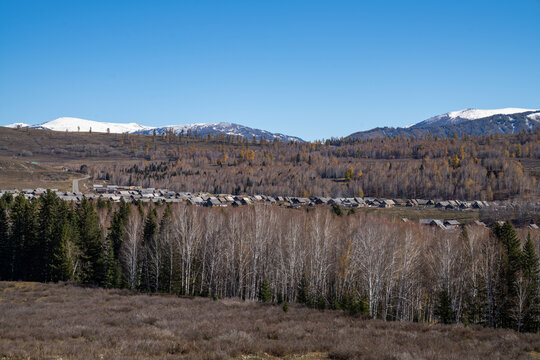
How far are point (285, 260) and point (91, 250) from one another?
23.2 m

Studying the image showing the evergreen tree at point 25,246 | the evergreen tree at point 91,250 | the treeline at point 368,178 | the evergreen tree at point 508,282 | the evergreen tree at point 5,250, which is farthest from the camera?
the treeline at point 368,178

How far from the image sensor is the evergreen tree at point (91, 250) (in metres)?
46.3

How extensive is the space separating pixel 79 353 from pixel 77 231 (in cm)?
3734

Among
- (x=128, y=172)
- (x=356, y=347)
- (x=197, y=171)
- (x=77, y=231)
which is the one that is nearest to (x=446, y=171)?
(x=197, y=171)

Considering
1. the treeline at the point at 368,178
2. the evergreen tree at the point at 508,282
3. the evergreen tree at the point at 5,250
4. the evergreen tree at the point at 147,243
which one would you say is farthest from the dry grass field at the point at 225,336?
the treeline at the point at 368,178

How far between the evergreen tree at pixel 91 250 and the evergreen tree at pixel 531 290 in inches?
1616

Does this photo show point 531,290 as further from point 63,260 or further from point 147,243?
point 63,260

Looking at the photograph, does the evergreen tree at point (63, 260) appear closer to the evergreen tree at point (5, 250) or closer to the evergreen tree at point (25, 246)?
the evergreen tree at point (25, 246)

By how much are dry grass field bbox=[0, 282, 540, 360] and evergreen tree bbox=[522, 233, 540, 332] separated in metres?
12.5

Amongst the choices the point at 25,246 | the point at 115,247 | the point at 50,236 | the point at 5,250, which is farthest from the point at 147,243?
the point at 5,250

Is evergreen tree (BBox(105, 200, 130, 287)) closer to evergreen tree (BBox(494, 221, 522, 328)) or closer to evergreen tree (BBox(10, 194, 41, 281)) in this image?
evergreen tree (BBox(10, 194, 41, 281))

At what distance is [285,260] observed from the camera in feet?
153

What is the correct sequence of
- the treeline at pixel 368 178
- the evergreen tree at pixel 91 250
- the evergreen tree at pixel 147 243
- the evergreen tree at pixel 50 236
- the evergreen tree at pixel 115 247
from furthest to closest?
1. the treeline at pixel 368 178
2. the evergreen tree at pixel 147 243
3. the evergreen tree at pixel 91 250
4. the evergreen tree at pixel 50 236
5. the evergreen tree at pixel 115 247

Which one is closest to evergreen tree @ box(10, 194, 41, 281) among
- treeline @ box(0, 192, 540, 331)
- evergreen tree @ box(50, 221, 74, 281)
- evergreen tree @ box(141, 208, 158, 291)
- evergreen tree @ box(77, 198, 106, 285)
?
treeline @ box(0, 192, 540, 331)
